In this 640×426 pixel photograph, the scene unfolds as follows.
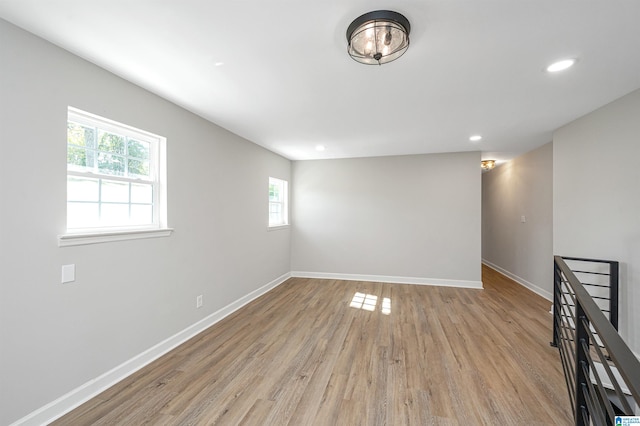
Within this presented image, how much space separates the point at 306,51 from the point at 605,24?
1.82m

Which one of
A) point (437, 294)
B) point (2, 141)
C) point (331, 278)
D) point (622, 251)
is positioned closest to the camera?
point (2, 141)

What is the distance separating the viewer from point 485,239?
23.3 feet

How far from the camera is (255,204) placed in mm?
4457

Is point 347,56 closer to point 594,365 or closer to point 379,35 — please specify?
point 379,35

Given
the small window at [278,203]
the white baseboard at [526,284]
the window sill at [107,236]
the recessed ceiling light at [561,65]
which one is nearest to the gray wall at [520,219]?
the white baseboard at [526,284]

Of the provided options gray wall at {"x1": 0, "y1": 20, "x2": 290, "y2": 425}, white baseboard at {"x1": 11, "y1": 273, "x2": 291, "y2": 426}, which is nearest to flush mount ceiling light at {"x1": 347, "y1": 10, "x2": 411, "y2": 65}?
gray wall at {"x1": 0, "y1": 20, "x2": 290, "y2": 425}

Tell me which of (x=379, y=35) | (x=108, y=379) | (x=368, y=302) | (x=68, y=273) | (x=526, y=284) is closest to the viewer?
(x=379, y=35)

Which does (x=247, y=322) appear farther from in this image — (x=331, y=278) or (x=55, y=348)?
(x=331, y=278)

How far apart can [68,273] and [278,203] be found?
12.7ft

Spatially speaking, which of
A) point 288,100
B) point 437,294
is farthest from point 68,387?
point 437,294

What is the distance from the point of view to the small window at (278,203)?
5348mm

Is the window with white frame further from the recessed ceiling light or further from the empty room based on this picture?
the recessed ceiling light

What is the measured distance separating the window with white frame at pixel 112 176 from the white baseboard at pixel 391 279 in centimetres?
361

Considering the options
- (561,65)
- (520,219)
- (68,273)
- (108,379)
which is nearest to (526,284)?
(520,219)
